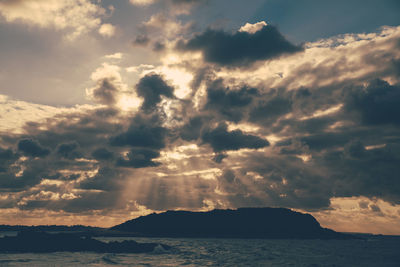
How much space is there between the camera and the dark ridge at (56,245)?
165 meters

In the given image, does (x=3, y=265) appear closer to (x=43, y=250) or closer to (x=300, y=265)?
(x=43, y=250)

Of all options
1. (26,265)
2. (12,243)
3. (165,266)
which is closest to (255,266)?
(165,266)

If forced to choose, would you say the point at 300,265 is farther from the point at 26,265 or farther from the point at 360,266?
the point at 26,265

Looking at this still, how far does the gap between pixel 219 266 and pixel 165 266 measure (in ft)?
64.0

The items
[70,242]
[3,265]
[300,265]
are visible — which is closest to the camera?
[3,265]

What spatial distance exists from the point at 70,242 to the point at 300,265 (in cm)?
11585

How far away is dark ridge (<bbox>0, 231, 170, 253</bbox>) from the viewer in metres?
165

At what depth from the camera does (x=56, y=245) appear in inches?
6860

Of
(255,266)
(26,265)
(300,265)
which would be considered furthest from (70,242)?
(300,265)

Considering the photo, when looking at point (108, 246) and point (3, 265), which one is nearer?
point (3, 265)

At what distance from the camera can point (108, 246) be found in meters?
183

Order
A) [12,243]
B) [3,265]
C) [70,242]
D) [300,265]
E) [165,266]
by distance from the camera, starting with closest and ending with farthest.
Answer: [3,265]
[165,266]
[300,265]
[12,243]
[70,242]

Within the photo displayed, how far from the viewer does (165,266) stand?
12212 centimetres

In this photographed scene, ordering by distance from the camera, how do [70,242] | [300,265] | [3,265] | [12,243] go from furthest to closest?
[70,242] → [12,243] → [300,265] → [3,265]
